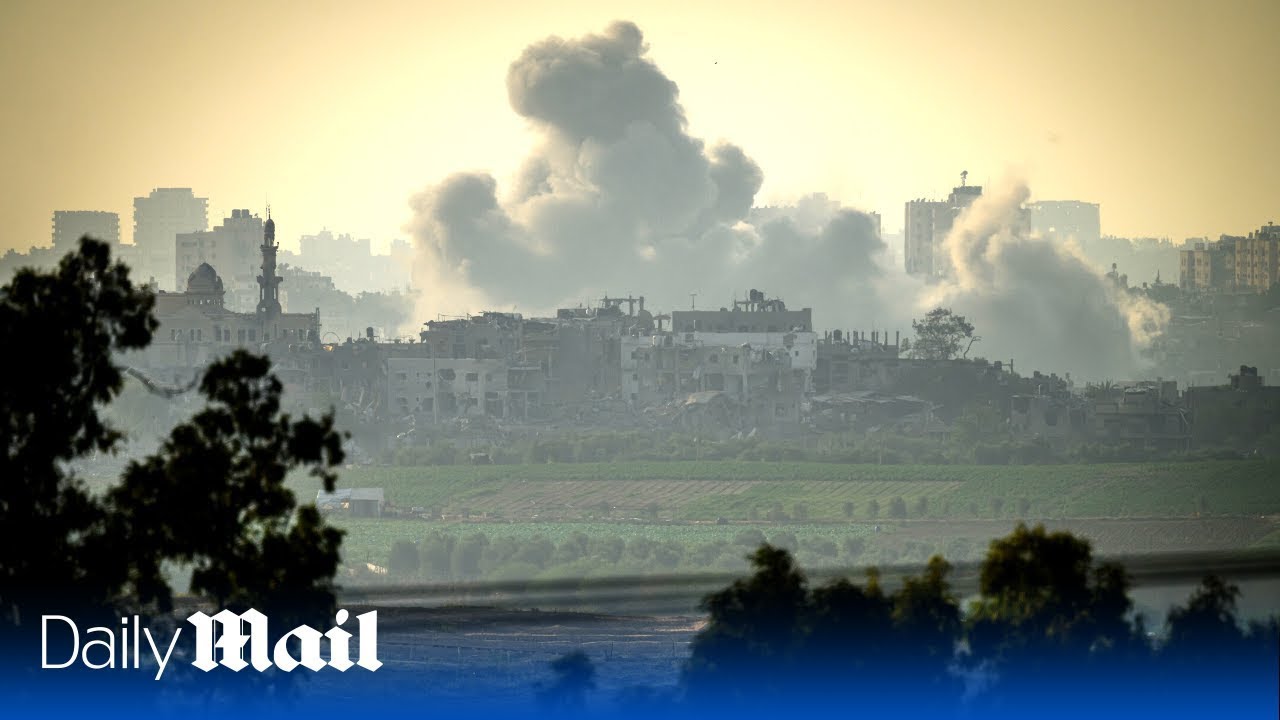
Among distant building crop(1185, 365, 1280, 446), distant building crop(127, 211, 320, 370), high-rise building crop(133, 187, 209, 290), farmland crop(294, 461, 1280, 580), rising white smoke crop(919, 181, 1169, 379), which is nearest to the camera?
farmland crop(294, 461, 1280, 580)

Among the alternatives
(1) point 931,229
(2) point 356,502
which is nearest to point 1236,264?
(1) point 931,229

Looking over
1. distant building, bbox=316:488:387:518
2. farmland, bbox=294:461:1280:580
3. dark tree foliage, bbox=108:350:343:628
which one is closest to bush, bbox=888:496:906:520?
farmland, bbox=294:461:1280:580

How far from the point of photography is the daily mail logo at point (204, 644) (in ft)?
46.0

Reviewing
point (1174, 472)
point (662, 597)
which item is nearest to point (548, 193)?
point (1174, 472)

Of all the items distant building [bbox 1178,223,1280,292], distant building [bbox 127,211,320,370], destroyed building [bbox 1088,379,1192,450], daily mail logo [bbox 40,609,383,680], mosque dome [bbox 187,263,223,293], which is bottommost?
daily mail logo [bbox 40,609,383,680]

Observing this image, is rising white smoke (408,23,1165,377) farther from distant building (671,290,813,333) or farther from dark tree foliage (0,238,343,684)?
dark tree foliage (0,238,343,684)

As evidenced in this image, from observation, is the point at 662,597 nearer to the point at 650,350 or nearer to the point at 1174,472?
the point at 1174,472

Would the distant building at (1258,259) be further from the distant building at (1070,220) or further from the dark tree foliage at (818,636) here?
the dark tree foliage at (818,636)

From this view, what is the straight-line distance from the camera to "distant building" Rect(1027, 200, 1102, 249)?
105625mm

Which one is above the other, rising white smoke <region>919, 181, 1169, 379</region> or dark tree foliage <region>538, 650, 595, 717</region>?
rising white smoke <region>919, 181, 1169, 379</region>

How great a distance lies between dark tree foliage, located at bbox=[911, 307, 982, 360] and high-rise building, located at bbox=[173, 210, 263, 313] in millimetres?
29184

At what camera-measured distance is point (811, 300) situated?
8006 centimetres

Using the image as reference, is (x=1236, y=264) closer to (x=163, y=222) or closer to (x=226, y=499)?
(x=163, y=222)

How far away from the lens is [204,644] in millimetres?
14914
